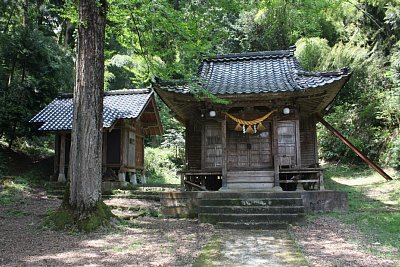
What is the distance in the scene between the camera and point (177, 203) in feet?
34.0

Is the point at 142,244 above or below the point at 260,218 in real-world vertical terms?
below

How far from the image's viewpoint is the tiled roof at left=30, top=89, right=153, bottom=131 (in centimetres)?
1565

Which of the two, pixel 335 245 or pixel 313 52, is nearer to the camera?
pixel 335 245

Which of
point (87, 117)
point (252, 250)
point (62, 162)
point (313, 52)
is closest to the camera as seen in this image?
point (252, 250)

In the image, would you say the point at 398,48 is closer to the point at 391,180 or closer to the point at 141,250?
the point at 391,180

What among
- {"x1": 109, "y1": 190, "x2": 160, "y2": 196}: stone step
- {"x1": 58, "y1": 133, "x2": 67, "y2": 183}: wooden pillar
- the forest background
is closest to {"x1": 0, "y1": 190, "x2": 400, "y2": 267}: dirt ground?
{"x1": 109, "y1": 190, "x2": 160, "y2": 196}: stone step

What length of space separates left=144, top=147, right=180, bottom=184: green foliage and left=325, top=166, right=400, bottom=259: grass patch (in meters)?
9.46

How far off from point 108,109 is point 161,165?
7.65 metres

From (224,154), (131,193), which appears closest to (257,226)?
(224,154)

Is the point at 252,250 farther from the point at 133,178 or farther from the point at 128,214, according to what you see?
the point at 133,178

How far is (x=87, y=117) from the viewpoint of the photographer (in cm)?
793

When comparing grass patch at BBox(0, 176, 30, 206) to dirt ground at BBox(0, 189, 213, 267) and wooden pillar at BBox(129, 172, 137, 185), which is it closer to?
dirt ground at BBox(0, 189, 213, 267)

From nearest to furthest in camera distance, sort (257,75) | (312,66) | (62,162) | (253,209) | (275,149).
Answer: (253,209) → (275,149) → (257,75) → (62,162) → (312,66)

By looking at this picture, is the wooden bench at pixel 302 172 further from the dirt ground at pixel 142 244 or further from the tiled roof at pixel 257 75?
the tiled roof at pixel 257 75
